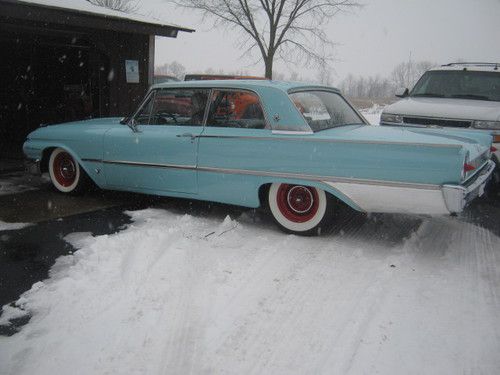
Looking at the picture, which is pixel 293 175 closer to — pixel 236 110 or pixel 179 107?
pixel 236 110

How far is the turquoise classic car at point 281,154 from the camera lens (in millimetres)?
3564

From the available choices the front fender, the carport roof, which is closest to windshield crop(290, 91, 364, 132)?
the front fender

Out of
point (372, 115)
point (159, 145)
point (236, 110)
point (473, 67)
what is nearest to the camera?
point (236, 110)

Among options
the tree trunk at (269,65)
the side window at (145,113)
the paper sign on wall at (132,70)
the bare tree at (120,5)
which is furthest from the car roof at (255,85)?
the bare tree at (120,5)

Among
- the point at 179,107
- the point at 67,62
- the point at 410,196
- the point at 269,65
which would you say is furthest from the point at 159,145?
the point at 269,65

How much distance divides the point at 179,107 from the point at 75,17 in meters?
4.15

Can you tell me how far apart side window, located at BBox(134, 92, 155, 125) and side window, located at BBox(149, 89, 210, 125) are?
63mm

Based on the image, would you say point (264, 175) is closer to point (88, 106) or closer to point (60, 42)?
point (88, 106)

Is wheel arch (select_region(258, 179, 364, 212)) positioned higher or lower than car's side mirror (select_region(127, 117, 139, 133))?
lower

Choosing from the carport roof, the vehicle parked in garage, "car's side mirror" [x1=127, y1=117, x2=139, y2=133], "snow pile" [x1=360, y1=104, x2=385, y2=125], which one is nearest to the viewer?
"car's side mirror" [x1=127, y1=117, x2=139, y2=133]

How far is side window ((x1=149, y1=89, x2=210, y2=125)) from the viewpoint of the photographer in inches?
183

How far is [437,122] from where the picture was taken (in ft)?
19.9

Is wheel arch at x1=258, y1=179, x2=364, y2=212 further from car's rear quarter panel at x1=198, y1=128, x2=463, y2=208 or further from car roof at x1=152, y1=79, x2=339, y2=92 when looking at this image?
car roof at x1=152, y1=79, x2=339, y2=92

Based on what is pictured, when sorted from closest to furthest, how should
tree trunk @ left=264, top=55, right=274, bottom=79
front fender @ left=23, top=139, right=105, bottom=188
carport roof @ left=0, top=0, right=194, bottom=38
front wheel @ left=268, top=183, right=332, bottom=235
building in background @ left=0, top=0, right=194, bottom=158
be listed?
front wheel @ left=268, top=183, right=332, bottom=235 → front fender @ left=23, top=139, right=105, bottom=188 → carport roof @ left=0, top=0, right=194, bottom=38 → building in background @ left=0, top=0, right=194, bottom=158 → tree trunk @ left=264, top=55, right=274, bottom=79
